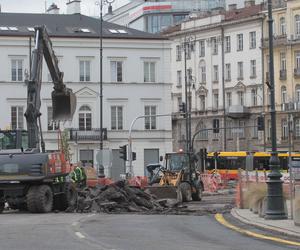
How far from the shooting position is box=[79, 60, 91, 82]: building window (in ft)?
246

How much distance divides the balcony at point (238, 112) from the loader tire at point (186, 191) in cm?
5944

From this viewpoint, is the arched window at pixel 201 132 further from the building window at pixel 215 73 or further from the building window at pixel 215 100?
the building window at pixel 215 73

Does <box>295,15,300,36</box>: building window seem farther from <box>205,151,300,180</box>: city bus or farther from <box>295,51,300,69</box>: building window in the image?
<box>205,151,300,180</box>: city bus

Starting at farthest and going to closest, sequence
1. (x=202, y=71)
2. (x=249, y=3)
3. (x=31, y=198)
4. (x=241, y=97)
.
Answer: (x=249, y=3), (x=202, y=71), (x=241, y=97), (x=31, y=198)

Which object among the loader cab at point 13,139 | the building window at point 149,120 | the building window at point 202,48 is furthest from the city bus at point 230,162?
the loader cab at point 13,139

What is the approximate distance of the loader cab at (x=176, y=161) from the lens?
1674 inches

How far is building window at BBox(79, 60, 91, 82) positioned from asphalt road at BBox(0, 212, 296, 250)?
48.8m

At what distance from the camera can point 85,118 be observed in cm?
7500

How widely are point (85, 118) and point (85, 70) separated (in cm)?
442

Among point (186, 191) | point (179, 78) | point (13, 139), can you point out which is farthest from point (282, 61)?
point (13, 139)

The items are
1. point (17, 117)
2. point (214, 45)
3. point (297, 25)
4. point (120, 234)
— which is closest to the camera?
point (120, 234)

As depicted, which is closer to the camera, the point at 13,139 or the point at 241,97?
the point at 13,139

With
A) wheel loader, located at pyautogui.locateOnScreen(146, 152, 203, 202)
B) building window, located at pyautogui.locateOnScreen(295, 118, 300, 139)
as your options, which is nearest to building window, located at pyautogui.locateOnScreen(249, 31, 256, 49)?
building window, located at pyautogui.locateOnScreen(295, 118, 300, 139)

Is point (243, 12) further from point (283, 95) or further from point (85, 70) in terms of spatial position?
point (85, 70)
